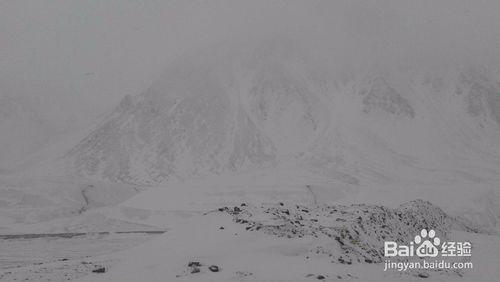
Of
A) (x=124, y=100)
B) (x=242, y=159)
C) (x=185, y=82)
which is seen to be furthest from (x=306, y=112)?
(x=124, y=100)

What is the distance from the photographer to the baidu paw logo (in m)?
18.9

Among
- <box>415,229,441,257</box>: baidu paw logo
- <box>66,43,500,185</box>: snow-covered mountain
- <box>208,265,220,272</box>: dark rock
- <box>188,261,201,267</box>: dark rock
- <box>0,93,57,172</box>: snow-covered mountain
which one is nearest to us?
<box>208,265,220,272</box>: dark rock

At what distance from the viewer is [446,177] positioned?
3492 inches

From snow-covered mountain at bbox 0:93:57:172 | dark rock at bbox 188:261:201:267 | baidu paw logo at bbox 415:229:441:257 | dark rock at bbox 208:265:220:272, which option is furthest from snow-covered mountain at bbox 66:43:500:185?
dark rock at bbox 208:265:220:272

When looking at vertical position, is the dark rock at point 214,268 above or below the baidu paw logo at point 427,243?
above

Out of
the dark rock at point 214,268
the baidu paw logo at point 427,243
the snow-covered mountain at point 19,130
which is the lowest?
the baidu paw logo at point 427,243

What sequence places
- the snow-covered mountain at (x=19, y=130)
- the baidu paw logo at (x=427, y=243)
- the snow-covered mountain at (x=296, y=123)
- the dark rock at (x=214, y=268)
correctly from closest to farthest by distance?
the dark rock at (x=214, y=268) < the baidu paw logo at (x=427, y=243) < the snow-covered mountain at (x=296, y=123) < the snow-covered mountain at (x=19, y=130)

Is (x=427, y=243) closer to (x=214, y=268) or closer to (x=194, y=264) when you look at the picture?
(x=214, y=268)

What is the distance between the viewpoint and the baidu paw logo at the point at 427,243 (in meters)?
18.9

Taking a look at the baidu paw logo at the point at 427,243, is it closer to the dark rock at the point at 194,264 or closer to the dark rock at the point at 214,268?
the dark rock at the point at 214,268

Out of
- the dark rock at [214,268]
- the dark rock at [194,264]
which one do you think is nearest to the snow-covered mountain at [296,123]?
the dark rock at [194,264]

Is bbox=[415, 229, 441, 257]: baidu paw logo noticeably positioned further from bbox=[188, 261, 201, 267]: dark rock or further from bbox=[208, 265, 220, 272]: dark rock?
bbox=[188, 261, 201, 267]: dark rock

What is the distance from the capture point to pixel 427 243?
808 inches

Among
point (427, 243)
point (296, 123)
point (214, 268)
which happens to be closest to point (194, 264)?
point (214, 268)
